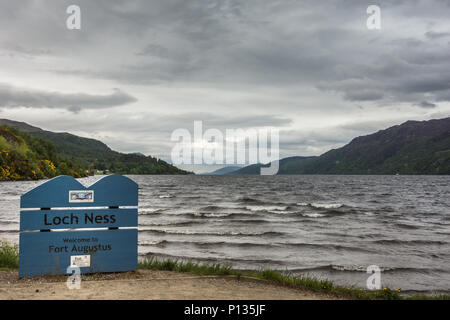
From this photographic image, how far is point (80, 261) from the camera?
9.02 metres

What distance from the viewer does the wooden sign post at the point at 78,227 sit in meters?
8.73

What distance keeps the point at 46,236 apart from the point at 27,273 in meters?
0.98

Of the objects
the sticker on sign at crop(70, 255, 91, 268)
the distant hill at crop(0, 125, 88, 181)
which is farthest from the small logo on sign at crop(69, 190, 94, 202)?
the distant hill at crop(0, 125, 88, 181)

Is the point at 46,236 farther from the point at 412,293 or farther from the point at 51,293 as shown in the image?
the point at 412,293

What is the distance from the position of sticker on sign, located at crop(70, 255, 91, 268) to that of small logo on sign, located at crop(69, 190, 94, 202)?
4.77 ft

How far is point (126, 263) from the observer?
9.40 meters

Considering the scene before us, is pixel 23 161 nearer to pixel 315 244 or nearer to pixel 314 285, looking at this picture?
pixel 315 244

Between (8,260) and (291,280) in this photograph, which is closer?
(291,280)

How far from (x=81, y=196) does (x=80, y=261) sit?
1646 millimetres

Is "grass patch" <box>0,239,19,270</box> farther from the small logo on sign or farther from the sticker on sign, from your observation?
the small logo on sign

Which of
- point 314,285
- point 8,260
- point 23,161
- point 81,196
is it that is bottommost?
point 314,285

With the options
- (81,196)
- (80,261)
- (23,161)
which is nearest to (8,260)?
(80,261)
